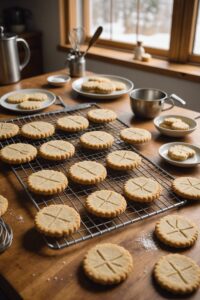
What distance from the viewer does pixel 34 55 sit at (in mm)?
3080

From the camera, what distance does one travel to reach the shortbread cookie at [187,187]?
87 cm

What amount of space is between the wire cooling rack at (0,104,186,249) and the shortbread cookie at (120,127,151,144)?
0.03 meters

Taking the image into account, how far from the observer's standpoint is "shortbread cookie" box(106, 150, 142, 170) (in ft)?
3.24

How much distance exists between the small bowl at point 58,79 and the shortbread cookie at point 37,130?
543 millimetres

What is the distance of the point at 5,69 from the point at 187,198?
1.28 metres

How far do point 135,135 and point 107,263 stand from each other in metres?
0.59

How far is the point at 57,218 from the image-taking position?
77 centimetres

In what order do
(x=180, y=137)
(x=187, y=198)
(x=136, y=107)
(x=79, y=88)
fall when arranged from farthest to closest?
1. (x=79, y=88)
2. (x=136, y=107)
3. (x=180, y=137)
4. (x=187, y=198)

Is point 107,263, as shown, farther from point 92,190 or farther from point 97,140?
point 97,140

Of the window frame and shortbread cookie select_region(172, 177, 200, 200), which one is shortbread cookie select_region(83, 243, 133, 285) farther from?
the window frame

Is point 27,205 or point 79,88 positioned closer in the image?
point 27,205

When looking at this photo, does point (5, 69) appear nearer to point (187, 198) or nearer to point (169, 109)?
point (169, 109)

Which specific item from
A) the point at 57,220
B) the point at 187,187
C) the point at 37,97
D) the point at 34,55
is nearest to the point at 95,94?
the point at 37,97

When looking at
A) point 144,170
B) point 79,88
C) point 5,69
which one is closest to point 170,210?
point 144,170
